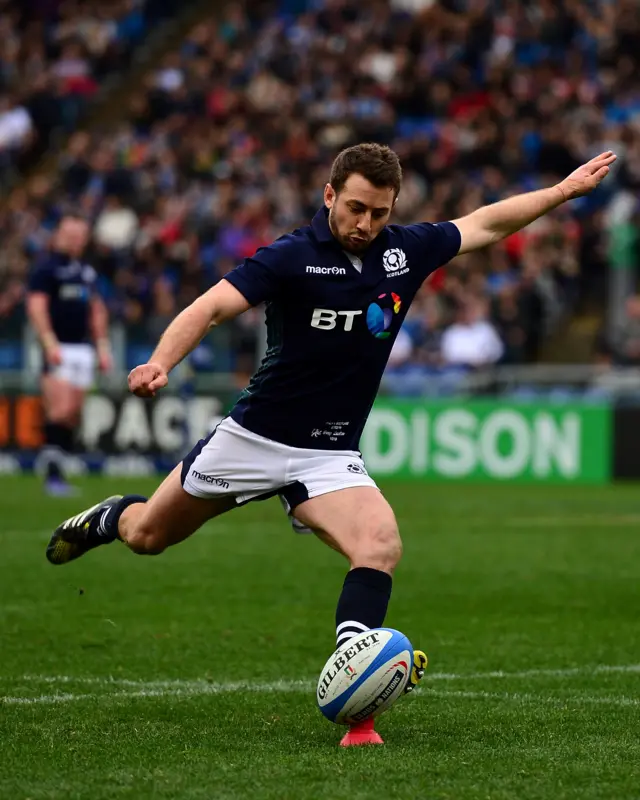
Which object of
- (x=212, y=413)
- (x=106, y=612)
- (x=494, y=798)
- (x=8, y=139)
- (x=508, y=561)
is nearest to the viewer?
(x=494, y=798)

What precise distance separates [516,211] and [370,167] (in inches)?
41.1

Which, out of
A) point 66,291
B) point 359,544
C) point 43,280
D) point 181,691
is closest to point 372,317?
point 359,544

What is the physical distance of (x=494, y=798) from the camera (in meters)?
4.45

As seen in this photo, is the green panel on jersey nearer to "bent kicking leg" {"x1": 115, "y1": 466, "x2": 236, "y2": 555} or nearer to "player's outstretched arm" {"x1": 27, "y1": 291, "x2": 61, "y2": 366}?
"bent kicking leg" {"x1": 115, "y1": 466, "x2": 236, "y2": 555}

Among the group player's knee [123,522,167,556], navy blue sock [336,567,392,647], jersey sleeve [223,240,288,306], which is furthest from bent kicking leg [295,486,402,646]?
player's knee [123,522,167,556]

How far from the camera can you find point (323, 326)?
5.74 m

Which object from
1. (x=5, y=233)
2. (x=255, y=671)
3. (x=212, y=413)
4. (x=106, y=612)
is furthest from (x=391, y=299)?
(x=5, y=233)

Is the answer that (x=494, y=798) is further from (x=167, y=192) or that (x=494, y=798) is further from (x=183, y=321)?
(x=167, y=192)

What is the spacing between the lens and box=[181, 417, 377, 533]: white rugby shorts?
230 inches

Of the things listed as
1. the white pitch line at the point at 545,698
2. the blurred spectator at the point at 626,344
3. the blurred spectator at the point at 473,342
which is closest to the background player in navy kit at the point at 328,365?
Answer: the white pitch line at the point at 545,698

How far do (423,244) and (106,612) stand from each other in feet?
11.0

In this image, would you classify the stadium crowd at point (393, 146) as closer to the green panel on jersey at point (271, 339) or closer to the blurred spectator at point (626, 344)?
the blurred spectator at point (626, 344)

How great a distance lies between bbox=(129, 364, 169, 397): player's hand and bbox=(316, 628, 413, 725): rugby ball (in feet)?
3.51

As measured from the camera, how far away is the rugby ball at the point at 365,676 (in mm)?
5164
